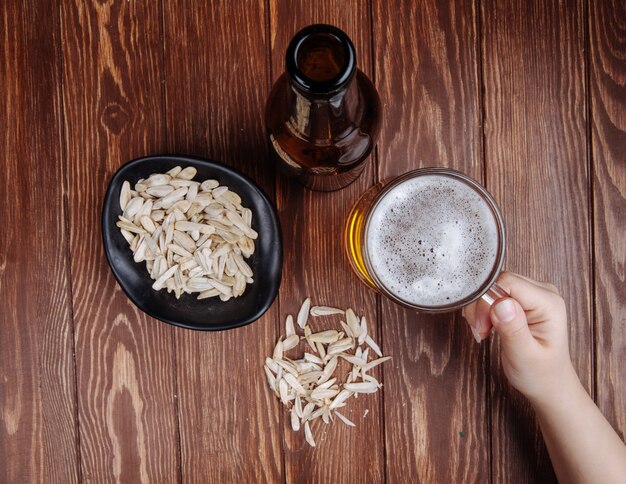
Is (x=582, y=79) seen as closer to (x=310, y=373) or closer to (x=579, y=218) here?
(x=579, y=218)

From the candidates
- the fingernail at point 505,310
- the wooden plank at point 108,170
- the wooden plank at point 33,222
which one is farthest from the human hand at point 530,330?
the wooden plank at point 33,222

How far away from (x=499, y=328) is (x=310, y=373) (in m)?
0.27

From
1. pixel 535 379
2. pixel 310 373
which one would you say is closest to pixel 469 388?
pixel 535 379

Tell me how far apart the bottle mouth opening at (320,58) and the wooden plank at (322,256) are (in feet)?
0.66

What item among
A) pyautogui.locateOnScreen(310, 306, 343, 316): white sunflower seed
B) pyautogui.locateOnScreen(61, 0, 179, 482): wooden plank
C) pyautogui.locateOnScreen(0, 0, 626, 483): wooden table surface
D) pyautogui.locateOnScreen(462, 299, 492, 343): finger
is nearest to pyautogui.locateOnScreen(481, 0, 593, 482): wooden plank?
pyautogui.locateOnScreen(0, 0, 626, 483): wooden table surface

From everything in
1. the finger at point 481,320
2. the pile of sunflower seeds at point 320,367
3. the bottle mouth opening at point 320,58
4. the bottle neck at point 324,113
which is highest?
the bottle mouth opening at point 320,58

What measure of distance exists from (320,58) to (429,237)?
23 centimetres

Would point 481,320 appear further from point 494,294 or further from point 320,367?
point 320,367

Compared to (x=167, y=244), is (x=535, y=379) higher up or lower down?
lower down

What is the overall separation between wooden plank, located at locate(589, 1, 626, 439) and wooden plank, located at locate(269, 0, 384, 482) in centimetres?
32

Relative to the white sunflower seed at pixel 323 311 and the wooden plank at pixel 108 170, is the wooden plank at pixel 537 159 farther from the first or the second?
the wooden plank at pixel 108 170

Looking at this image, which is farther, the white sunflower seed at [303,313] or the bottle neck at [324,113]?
the white sunflower seed at [303,313]

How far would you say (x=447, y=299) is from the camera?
0.63 meters

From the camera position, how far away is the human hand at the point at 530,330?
2.08 ft
